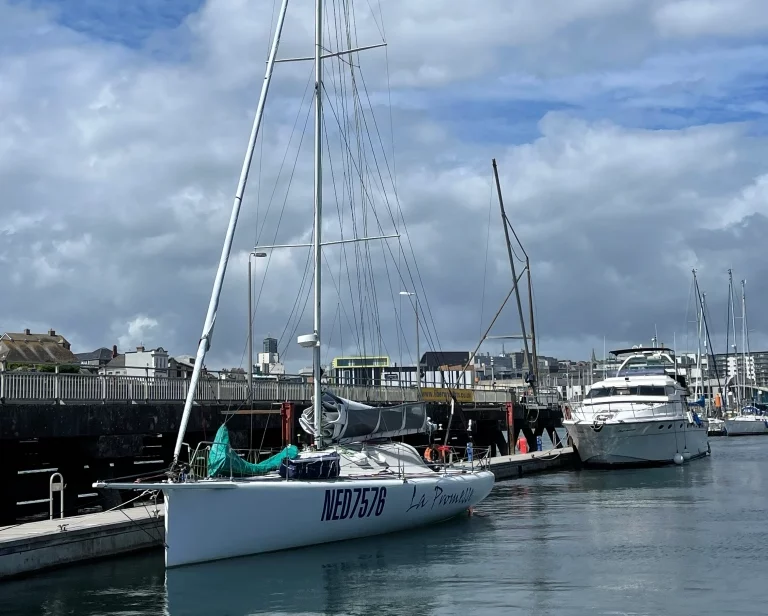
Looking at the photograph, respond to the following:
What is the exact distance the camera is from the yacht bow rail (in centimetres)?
2636

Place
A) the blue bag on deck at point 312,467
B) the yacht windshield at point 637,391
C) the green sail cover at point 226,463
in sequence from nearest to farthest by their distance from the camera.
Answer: the green sail cover at point 226,463
the blue bag on deck at point 312,467
the yacht windshield at point 637,391

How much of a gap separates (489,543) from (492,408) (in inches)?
1309

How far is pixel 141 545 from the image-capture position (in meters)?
23.9

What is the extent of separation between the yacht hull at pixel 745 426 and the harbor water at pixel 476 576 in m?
73.5

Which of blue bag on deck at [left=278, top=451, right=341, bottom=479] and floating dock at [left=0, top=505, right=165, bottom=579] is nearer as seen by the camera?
floating dock at [left=0, top=505, right=165, bottom=579]

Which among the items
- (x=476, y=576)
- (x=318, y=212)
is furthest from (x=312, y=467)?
(x=318, y=212)

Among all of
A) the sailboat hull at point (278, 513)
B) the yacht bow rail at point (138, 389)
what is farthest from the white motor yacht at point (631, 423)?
the sailboat hull at point (278, 513)

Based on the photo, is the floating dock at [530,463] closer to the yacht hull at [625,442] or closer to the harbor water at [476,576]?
the yacht hull at [625,442]

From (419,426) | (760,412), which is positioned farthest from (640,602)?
(760,412)

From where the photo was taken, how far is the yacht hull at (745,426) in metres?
102

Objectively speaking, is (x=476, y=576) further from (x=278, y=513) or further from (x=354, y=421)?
(x=354, y=421)

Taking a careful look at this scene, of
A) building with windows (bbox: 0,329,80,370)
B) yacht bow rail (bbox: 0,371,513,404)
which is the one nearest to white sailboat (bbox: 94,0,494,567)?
yacht bow rail (bbox: 0,371,513,404)

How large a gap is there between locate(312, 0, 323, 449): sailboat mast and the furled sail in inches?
31.9

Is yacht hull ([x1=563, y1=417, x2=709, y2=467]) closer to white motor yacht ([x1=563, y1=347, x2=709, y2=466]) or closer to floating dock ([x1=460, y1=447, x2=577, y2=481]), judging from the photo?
white motor yacht ([x1=563, y1=347, x2=709, y2=466])
